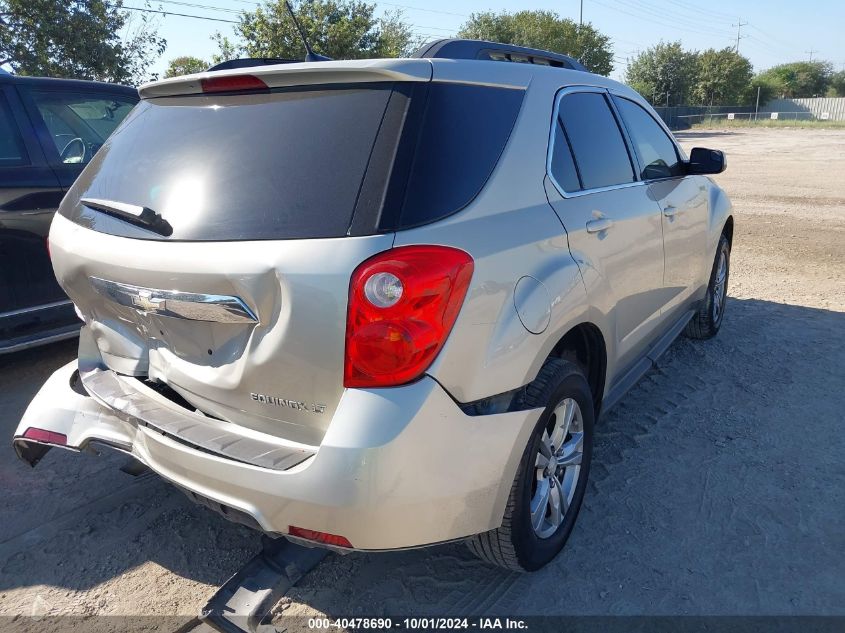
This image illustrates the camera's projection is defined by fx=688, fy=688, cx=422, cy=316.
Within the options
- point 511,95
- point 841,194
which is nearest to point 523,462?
point 511,95

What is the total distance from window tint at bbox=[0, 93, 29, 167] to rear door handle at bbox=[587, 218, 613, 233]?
3.68 meters

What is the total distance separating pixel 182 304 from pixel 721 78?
7913 cm

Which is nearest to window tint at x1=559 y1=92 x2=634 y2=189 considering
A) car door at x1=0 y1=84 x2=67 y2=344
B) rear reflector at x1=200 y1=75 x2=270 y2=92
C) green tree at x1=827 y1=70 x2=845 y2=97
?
rear reflector at x1=200 y1=75 x2=270 y2=92

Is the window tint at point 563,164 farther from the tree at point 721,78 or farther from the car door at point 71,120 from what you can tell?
the tree at point 721,78

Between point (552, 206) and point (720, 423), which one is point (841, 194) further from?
point (552, 206)

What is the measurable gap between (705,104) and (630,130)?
256ft

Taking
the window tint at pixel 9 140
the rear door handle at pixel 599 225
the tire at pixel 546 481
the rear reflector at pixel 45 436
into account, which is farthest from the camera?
the window tint at pixel 9 140

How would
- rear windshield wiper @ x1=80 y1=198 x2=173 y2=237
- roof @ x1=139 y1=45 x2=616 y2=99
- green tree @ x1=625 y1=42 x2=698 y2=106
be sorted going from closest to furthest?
roof @ x1=139 y1=45 x2=616 y2=99 → rear windshield wiper @ x1=80 y1=198 x2=173 y2=237 → green tree @ x1=625 y1=42 x2=698 y2=106

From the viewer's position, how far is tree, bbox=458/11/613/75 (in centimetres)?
5459

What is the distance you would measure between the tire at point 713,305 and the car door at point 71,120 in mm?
4478

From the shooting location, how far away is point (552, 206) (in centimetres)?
262

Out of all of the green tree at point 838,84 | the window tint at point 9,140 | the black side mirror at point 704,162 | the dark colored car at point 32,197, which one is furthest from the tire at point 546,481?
the green tree at point 838,84

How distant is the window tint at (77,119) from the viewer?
4.70 metres

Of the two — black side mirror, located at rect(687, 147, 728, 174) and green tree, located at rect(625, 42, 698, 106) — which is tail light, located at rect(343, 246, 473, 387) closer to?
black side mirror, located at rect(687, 147, 728, 174)
